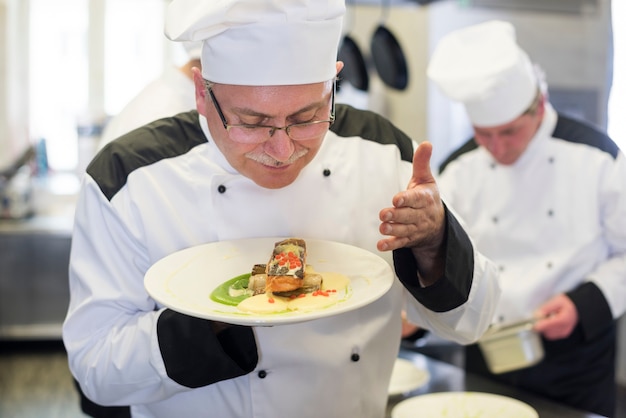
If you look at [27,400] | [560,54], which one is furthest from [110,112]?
[560,54]

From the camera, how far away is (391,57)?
3.38 meters

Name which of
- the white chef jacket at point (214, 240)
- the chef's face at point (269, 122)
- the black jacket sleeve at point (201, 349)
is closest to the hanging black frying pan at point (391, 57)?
the white chef jacket at point (214, 240)

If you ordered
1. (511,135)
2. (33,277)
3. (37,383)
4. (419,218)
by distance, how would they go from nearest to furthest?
(419,218)
(511,135)
(37,383)
(33,277)

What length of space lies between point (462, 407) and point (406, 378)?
0.34m

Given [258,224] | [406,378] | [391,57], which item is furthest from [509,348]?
[391,57]

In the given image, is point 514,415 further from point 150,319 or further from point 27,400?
point 27,400

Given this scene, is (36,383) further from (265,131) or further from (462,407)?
(265,131)

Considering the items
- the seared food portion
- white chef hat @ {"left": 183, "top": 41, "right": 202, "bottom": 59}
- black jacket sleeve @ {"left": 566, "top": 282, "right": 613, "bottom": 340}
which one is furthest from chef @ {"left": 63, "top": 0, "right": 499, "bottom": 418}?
black jacket sleeve @ {"left": 566, "top": 282, "right": 613, "bottom": 340}

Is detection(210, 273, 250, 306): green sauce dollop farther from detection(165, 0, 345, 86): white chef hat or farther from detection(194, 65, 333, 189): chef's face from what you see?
detection(165, 0, 345, 86): white chef hat

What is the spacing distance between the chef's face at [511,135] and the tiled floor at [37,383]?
4.16 ft

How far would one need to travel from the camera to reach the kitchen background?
4.20 m

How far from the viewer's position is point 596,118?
14.0 ft

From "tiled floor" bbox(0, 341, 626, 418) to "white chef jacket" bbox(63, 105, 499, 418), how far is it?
2.12 metres

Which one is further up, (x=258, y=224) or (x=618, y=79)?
(x=258, y=224)
